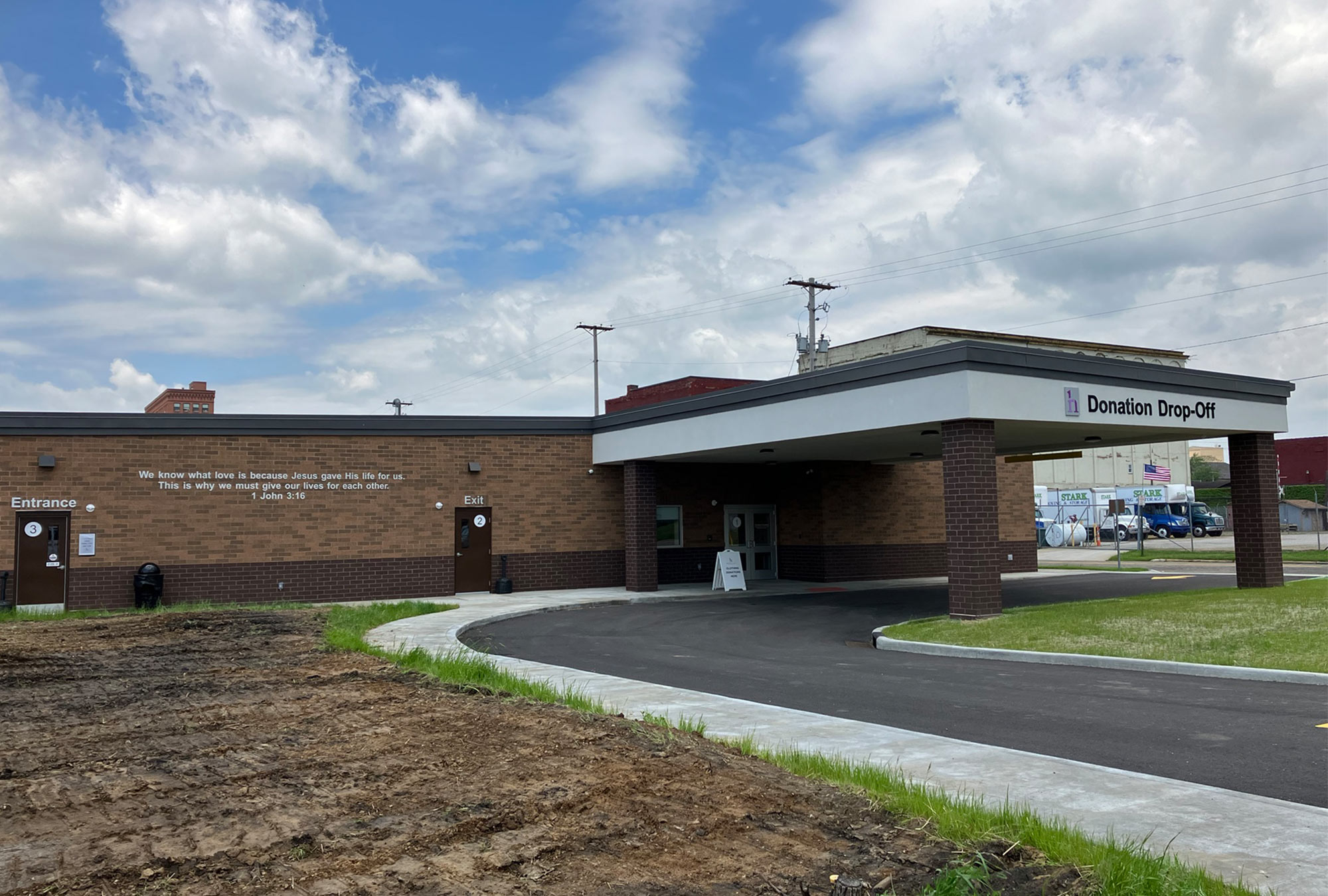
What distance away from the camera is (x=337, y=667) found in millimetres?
13328

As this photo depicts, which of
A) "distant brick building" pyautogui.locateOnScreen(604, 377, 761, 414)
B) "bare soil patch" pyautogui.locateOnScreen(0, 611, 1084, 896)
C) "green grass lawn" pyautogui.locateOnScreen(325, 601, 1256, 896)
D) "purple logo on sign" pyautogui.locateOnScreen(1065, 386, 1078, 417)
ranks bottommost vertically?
"green grass lawn" pyautogui.locateOnScreen(325, 601, 1256, 896)

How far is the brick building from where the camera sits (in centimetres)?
1916

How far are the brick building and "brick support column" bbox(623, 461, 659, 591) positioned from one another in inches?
2.3

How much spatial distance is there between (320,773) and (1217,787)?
6.31m

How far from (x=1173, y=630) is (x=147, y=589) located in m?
20.7

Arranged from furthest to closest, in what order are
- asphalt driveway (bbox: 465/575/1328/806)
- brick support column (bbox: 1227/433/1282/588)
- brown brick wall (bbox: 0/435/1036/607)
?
brown brick wall (bbox: 0/435/1036/607) → brick support column (bbox: 1227/433/1282/588) → asphalt driveway (bbox: 465/575/1328/806)

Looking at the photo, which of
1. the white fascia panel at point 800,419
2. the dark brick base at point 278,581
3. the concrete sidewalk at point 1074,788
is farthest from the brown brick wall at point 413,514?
the concrete sidewalk at point 1074,788

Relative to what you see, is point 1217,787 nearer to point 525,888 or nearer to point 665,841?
point 665,841

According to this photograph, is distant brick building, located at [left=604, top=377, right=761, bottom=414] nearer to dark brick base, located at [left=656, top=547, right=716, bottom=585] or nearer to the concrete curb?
dark brick base, located at [left=656, top=547, right=716, bottom=585]

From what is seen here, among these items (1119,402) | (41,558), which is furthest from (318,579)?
(1119,402)

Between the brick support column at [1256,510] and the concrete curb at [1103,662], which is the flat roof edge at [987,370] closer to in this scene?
the brick support column at [1256,510]

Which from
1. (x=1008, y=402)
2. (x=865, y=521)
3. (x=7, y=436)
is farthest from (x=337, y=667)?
(x=865, y=521)

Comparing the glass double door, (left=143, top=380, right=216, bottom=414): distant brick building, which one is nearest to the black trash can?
the glass double door

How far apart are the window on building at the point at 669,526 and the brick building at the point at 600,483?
0.05 metres
